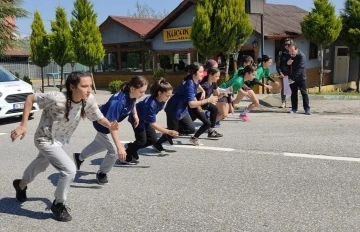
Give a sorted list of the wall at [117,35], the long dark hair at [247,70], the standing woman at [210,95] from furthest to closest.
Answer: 1. the wall at [117,35]
2. the long dark hair at [247,70]
3. the standing woman at [210,95]

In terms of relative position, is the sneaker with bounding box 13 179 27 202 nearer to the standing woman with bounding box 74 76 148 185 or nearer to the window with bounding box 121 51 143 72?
the standing woman with bounding box 74 76 148 185

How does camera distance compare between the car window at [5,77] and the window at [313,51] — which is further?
the window at [313,51]

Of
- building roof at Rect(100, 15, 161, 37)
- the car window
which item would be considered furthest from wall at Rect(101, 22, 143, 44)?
the car window

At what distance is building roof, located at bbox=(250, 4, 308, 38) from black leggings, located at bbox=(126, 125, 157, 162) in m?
14.0

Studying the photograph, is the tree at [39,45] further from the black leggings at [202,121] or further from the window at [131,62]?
the black leggings at [202,121]

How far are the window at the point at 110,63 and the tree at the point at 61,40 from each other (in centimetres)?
587

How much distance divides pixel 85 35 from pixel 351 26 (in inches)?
476

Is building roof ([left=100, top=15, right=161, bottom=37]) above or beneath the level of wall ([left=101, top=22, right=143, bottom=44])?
above

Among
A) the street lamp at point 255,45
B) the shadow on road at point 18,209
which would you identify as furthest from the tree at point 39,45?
the shadow on road at point 18,209

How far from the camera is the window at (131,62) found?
26109mm

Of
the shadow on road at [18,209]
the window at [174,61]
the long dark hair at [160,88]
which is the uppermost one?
the window at [174,61]

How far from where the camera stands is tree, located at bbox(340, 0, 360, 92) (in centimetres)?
1884

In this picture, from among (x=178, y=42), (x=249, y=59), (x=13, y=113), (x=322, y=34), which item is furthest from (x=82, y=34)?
(x=249, y=59)

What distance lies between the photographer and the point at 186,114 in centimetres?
760
